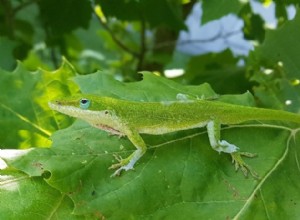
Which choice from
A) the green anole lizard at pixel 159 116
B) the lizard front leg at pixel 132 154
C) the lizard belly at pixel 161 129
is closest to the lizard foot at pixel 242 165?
the green anole lizard at pixel 159 116

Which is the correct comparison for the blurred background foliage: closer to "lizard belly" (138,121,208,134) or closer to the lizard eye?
"lizard belly" (138,121,208,134)

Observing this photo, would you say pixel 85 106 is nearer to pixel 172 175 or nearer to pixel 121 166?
pixel 121 166

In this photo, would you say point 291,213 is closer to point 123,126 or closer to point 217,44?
point 123,126

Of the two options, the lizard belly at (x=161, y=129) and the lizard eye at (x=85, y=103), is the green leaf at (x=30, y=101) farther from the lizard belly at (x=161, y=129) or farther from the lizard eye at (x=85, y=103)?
the lizard belly at (x=161, y=129)

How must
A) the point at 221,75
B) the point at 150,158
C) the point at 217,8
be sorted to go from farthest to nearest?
the point at 221,75, the point at 217,8, the point at 150,158

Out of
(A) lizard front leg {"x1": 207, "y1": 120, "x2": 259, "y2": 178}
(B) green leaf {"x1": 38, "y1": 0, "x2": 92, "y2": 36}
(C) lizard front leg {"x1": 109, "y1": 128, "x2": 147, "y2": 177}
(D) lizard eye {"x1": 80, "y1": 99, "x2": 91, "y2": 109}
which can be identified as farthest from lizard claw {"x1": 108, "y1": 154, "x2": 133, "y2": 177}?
(B) green leaf {"x1": 38, "y1": 0, "x2": 92, "y2": 36}

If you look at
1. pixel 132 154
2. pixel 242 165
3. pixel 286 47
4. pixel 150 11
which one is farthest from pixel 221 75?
pixel 132 154
